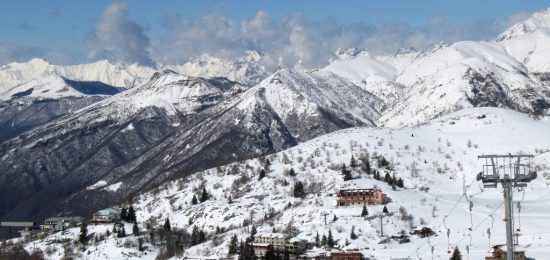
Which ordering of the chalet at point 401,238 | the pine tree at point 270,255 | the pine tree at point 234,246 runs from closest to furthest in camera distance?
1. the pine tree at point 270,255
2. the pine tree at point 234,246
3. the chalet at point 401,238

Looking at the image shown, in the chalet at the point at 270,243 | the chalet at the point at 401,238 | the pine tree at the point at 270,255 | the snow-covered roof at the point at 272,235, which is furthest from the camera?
the snow-covered roof at the point at 272,235

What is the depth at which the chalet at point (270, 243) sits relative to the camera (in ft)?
600

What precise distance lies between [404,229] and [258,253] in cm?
3409

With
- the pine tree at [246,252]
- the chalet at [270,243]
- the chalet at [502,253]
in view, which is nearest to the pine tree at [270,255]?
the pine tree at [246,252]

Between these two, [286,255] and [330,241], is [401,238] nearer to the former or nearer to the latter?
[330,241]

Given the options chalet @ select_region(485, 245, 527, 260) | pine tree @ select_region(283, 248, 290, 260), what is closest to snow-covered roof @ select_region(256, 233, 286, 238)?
pine tree @ select_region(283, 248, 290, 260)

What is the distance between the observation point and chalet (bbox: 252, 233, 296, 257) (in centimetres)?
18300

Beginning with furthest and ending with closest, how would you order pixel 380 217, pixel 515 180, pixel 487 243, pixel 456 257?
pixel 380 217 → pixel 487 243 → pixel 456 257 → pixel 515 180

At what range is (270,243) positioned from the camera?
188m

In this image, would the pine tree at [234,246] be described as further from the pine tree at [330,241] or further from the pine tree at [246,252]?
the pine tree at [330,241]

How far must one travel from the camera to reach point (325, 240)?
7387 inches

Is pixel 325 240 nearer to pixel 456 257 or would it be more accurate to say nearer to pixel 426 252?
pixel 426 252

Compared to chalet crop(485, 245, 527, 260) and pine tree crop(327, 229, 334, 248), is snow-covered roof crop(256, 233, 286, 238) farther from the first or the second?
chalet crop(485, 245, 527, 260)

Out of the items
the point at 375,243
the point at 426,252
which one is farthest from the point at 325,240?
the point at 426,252
